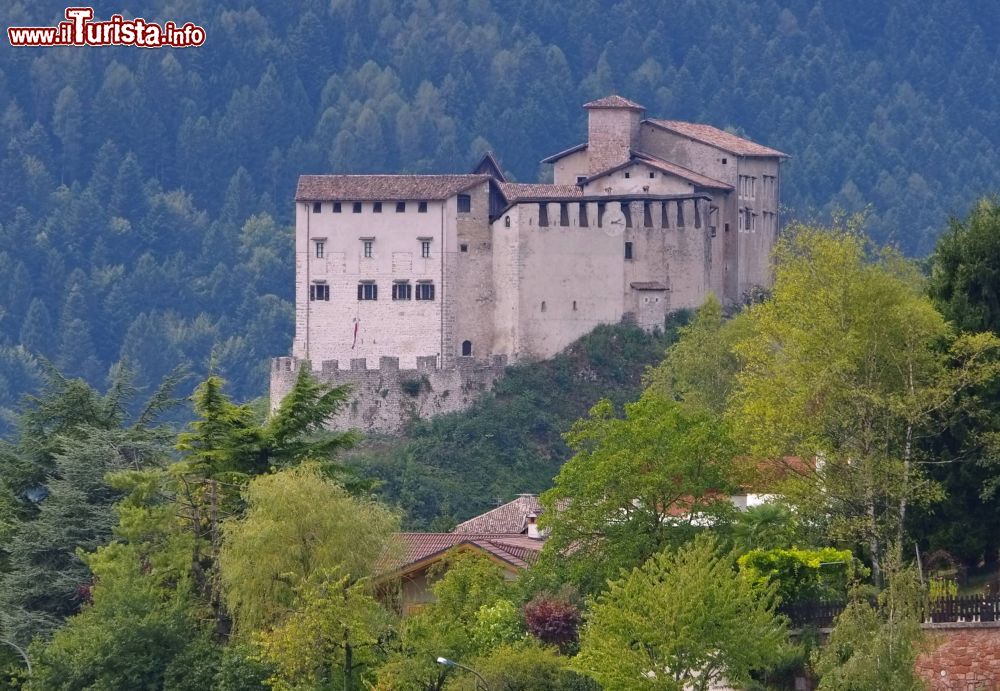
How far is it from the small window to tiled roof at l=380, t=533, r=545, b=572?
46791 mm

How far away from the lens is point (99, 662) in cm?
5456

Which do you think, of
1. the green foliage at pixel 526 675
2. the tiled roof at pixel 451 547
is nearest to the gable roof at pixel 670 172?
the tiled roof at pixel 451 547

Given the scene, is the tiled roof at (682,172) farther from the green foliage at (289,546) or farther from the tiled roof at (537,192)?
the green foliage at (289,546)

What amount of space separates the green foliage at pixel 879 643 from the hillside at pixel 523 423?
5670 centimetres

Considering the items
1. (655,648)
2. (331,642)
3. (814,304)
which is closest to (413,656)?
(331,642)

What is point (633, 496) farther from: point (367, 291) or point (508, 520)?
point (367, 291)

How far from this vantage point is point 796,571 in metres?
49.8

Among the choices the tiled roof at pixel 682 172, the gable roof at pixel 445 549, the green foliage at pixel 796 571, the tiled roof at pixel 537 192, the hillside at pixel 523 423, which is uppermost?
the tiled roof at pixel 682 172

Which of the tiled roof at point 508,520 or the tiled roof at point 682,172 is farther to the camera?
the tiled roof at point 682,172

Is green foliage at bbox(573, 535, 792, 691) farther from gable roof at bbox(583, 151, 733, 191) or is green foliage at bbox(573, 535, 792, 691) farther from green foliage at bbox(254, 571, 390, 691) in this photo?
gable roof at bbox(583, 151, 733, 191)

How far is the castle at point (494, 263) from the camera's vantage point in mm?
104938

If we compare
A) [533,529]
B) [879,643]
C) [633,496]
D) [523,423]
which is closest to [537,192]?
[523,423]

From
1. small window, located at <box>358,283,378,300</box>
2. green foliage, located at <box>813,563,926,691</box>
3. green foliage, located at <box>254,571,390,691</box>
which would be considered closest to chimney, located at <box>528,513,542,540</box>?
green foliage, located at <box>254,571,390,691</box>

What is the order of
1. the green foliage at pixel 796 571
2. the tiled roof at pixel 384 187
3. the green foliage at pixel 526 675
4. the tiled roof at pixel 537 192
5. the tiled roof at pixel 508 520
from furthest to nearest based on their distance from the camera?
the tiled roof at pixel 384 187, the tiled roof at pixel 537 192, the tiled roof at pixel 508 520, the green foliage at pixel 796 571, the green foliage at pixel 526 675
